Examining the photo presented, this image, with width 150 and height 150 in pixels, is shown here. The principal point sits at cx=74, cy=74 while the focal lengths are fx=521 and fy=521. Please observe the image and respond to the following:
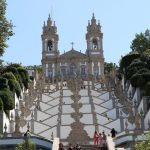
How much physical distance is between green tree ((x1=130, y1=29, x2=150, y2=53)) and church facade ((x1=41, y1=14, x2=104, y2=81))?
16599 millimetres

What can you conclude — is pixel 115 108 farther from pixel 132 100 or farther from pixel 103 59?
pixel 103 59

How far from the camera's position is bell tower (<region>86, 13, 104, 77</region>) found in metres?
88.8

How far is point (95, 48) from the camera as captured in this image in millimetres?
93000

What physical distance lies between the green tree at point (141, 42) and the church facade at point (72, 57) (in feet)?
54.5

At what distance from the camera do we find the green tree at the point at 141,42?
69.9 metres

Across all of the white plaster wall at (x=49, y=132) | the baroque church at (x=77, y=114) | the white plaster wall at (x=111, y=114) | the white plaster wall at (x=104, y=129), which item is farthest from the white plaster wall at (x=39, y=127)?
the white plaster wall at (x=111, y=114)

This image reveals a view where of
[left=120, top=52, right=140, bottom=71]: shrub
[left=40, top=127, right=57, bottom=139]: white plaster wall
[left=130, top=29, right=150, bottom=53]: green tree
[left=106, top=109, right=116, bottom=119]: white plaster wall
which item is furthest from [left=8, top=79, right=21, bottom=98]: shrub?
[left=130, top=29, right=150, bottom=53]: green tree

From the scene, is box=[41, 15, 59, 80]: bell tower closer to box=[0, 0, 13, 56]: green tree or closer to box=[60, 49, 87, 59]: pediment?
box=[60, 49, 87, 59]: pediment

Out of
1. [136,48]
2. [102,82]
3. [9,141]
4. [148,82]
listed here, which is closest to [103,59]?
[136,48]

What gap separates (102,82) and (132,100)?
48.3 ft

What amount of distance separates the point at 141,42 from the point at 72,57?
75.5 feet

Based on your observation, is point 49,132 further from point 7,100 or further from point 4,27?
point 4,27

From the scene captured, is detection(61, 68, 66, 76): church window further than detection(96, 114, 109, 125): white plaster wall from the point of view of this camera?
Yes

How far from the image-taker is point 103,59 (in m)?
90.6
